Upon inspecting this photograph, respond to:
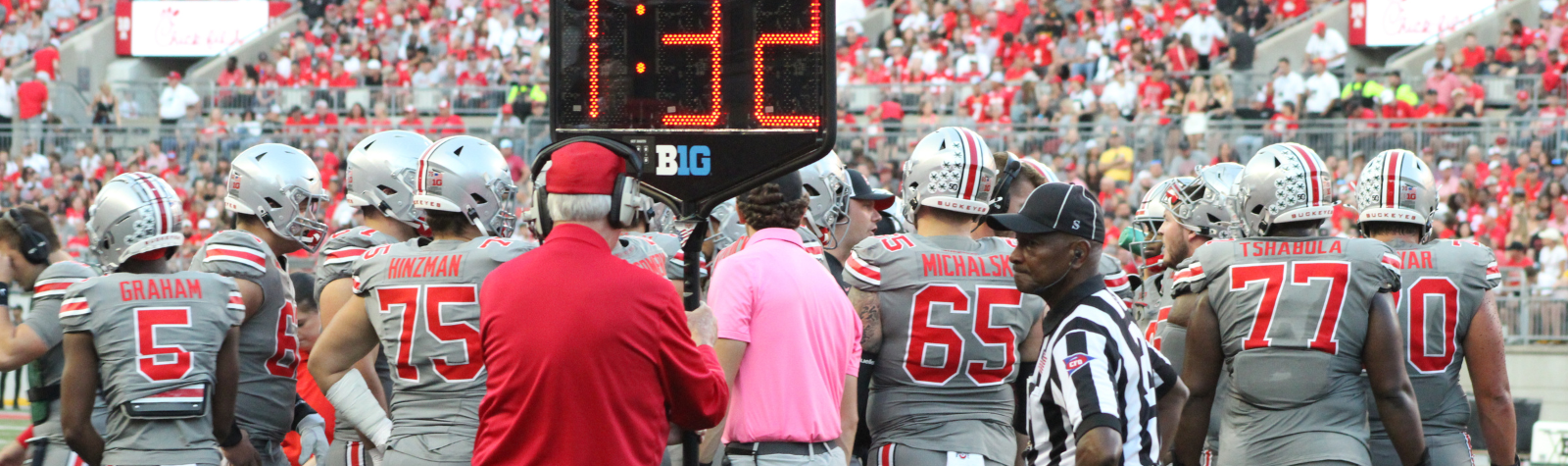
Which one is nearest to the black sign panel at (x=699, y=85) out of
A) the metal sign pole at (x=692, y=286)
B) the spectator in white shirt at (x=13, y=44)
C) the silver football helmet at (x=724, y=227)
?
the metal sign pole at (x=692, y=286)

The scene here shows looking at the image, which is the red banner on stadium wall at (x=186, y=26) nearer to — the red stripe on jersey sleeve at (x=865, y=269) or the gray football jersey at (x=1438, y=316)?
the red stripe on jersey sleeve at (x=865, y=269)

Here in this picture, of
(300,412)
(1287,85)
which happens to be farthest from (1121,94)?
(300,412)

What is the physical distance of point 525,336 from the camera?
3.96 meters

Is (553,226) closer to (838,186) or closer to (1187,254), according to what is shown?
(838,186)

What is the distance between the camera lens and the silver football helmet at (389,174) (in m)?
6.25

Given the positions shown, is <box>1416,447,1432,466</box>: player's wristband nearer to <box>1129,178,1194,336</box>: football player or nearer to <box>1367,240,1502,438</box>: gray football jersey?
<box>1367,240,1502,438</box>: gray football jersey

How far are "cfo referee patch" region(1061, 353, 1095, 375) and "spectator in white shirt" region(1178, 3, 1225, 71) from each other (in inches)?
752

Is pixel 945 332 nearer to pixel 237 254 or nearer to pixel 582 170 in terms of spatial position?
pixel 582 170

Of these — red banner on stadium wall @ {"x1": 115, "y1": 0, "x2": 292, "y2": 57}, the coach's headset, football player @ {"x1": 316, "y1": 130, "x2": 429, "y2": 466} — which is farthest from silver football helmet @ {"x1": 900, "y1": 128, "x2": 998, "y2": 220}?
red banner on stadium wall @ {"x1": 115, "y1": 0, "x2": 292, "y2": 57}

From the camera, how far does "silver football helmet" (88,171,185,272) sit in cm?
557

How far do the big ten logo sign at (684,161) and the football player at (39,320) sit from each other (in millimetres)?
2260

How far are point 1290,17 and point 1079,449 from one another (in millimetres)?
22087

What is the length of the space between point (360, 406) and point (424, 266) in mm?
609

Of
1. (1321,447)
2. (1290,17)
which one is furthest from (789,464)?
(1290,17)
